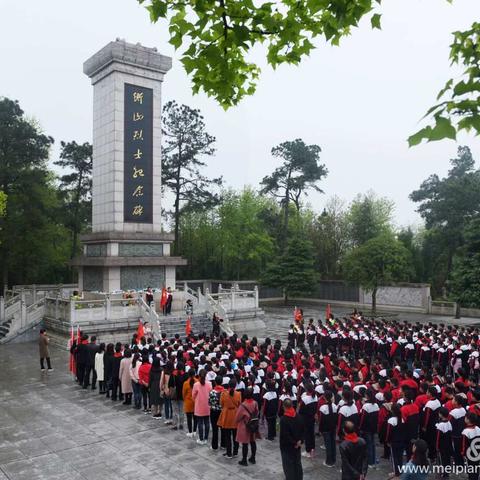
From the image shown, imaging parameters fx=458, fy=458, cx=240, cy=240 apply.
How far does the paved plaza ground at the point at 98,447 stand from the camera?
25.4 ft

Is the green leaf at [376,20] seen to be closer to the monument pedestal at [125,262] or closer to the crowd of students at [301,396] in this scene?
the crowd of students at [301,396]

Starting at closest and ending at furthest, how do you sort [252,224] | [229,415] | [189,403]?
[229,415] → [189,403] → [252,224]

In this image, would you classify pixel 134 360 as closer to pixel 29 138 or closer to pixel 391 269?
pixel 391 269

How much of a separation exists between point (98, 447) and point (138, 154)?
61.2 feet

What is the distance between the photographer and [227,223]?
3797 centimetres

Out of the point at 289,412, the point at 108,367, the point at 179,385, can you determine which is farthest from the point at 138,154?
the point at 289,412

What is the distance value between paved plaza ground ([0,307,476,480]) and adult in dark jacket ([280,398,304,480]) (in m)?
0.71

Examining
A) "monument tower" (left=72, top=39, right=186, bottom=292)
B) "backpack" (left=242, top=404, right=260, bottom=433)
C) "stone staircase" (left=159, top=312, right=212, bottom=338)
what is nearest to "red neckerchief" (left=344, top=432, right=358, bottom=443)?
"backpack" (left=242, top=404, right=260, bottom=433)

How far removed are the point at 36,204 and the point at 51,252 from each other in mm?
3996

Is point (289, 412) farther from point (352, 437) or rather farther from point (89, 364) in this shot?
point (89, 364)

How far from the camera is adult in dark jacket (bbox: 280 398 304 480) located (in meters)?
6.91

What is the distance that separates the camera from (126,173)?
24719mm

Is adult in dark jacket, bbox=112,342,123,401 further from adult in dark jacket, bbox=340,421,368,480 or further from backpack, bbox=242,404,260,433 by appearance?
adult in dark jacket, bbox=340,421,368,480

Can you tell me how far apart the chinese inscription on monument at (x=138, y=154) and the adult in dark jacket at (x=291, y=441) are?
19.3 metres
